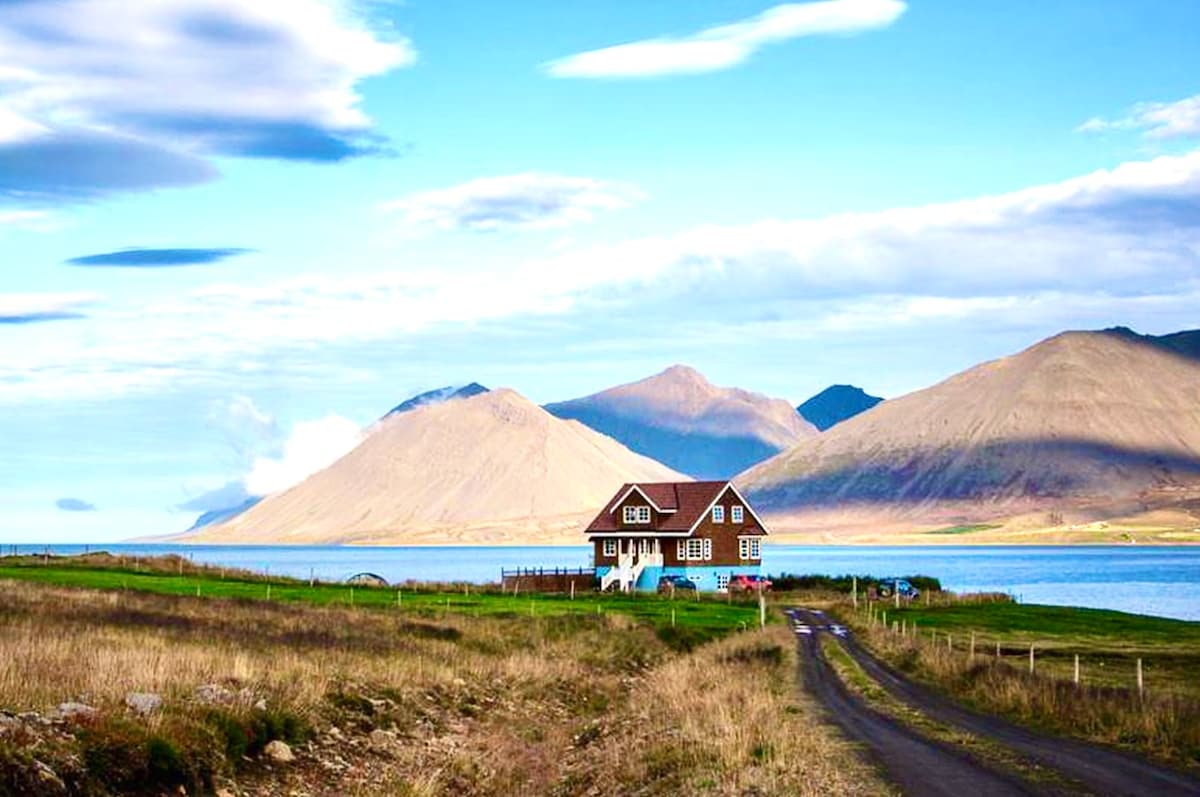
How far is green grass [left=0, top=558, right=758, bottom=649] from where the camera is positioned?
69750 millimetres

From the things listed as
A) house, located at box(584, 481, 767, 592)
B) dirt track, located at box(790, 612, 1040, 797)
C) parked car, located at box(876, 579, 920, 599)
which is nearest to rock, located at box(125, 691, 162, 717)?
dirt track, located at box(790, 612, 1040, 797)

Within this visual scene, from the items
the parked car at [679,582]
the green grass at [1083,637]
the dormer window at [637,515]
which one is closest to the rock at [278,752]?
the green grass at [1083,637]

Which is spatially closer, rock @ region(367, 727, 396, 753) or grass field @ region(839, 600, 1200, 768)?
rock @ region(367, 727, 396, 753)

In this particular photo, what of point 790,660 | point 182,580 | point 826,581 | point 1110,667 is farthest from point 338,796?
point 826,581

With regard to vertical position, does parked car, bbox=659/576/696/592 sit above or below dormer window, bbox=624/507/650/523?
below

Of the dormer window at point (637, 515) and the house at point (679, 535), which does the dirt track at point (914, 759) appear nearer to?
the house at point (679, 535)

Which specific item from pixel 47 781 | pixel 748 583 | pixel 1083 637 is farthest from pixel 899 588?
A: pixel 47 781

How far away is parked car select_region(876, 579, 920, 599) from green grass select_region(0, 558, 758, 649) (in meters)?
17.7

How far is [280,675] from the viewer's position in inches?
1328

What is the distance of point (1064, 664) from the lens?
197ft

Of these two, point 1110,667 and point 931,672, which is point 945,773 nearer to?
point 931,672

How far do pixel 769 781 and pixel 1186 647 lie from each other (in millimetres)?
52001

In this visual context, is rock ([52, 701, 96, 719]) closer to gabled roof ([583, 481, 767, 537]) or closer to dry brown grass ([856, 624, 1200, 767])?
dry brown grass ([856, 624, 1200, 767])

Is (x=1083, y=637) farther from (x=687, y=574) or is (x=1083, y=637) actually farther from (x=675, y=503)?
(x=675, y=503)
